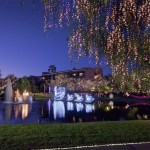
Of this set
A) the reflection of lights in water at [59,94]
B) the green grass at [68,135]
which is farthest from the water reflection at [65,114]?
the reflection of lights in water at [59,94]

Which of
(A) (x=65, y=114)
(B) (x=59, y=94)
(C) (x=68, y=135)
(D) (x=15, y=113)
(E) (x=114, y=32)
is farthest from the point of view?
(B) (x=59, y=94)

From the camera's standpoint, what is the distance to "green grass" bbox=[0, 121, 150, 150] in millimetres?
11828

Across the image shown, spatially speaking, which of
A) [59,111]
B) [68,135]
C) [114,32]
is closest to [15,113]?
[59,111]

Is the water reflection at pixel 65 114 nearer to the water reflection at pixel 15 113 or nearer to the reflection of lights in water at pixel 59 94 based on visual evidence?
the water reflection at pixel 15 113

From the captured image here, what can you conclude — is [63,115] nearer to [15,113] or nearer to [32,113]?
[32,113]

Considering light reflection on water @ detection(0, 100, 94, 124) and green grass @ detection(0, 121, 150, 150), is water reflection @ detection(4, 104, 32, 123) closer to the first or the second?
light reflection on water @ detection(0, 100, 94, 124)

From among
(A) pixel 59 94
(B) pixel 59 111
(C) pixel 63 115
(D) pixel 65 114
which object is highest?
(A) pixel 59 94

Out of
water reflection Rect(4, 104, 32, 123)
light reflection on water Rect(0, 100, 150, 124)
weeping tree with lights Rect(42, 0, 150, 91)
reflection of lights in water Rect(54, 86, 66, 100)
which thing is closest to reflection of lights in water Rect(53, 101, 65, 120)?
light reflection on water Rect(0, 100, 150, 124)

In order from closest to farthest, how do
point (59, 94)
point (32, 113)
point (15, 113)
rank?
Answer: point (32, 113), point (15, 113), point (59, 94)

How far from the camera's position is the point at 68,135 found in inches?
527

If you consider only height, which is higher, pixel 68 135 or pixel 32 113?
pixel 32 113

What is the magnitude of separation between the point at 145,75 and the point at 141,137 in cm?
405

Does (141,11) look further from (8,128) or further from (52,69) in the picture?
(52,69)

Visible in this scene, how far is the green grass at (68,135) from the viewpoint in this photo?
11.8m
